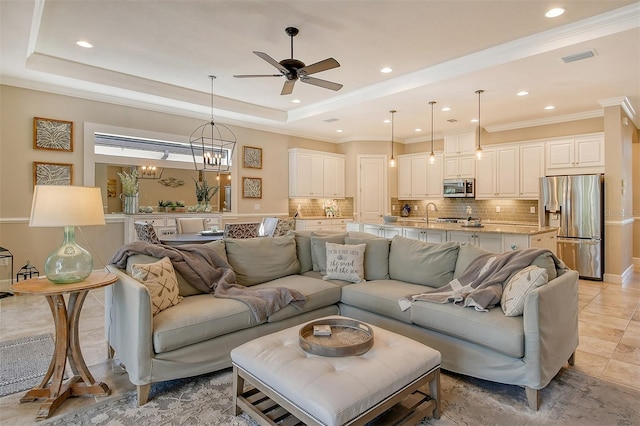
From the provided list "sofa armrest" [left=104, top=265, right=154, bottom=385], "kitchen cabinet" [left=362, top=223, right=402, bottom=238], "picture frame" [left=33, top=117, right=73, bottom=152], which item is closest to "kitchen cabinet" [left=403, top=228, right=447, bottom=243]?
"kitchen cabinet" [left=362, top=223, right=402, bottom=238]

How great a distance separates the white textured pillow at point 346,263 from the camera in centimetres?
351

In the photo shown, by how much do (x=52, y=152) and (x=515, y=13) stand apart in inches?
232

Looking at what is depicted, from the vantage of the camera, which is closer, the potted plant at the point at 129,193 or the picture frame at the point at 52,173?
the picture frame at the point at 52,173

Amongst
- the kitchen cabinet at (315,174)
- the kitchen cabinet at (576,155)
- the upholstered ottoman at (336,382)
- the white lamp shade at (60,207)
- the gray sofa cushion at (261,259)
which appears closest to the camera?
the upholstered ottoman at (336,382)

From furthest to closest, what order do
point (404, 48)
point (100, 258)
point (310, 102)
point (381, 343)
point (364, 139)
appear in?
point (364, 139) → point (310, 102) → point (100, 258) → point (404, 48) → point (381, 343)

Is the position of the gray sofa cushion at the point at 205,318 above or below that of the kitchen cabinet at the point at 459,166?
below

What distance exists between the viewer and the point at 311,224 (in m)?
7.72

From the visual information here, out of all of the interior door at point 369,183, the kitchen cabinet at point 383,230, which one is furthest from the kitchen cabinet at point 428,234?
the interior door at point 369,183

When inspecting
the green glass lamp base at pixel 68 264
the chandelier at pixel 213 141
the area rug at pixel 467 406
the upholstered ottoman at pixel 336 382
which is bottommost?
the area rug at pixel 467 406

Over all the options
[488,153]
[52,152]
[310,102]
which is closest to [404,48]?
[310,102]

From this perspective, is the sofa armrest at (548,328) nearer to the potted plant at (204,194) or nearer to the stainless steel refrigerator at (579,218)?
the stainless steel refrigerator at (579,218)

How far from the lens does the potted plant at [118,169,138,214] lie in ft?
18.4

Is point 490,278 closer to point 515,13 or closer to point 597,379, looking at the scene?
point 597,379

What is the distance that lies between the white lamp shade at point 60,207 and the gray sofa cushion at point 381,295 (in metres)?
2.12
